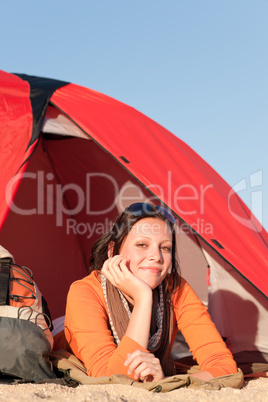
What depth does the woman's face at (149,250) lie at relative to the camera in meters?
1.89

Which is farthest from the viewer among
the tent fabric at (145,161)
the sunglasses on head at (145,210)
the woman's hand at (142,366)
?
the tent fabric at (145,161)

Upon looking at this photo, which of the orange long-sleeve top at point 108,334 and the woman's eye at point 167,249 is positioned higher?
the woman's eye at point 167,249

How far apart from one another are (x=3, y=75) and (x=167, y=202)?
4.24 feet

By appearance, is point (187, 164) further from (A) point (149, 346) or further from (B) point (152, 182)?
(A) point (149, 346)

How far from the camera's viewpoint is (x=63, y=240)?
3.46 m

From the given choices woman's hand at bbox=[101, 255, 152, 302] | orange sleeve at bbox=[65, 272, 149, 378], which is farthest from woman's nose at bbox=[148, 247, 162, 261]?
orange sleeve at bbox=[65, 272, 149, 378]

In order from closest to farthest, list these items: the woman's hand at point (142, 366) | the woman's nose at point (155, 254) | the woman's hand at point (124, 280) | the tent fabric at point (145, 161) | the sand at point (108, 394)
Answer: the sand at point (108, 394), the woman's hand at point (142, 366), the woman's hand at point (124, 280), the woman's nose at point (155, 254), the tent fabric at point (145, 161)

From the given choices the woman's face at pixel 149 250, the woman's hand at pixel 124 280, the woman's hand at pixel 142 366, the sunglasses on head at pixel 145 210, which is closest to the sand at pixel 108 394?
the woman's hand at pixel 142 366

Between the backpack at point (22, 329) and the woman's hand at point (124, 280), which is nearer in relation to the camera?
the backpack at point (22, 329)

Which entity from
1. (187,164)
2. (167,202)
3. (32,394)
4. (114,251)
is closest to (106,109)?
(187,164)

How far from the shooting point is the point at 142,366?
1.57 m

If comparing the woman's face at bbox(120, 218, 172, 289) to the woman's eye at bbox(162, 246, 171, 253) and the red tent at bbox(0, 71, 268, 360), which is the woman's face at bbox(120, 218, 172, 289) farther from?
the red tent at bbox(0, 71, 268, 360)

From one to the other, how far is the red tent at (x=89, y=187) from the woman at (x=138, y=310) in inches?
11.9

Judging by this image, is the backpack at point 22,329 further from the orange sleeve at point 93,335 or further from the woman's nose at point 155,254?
the woman's nose at point 155,254
